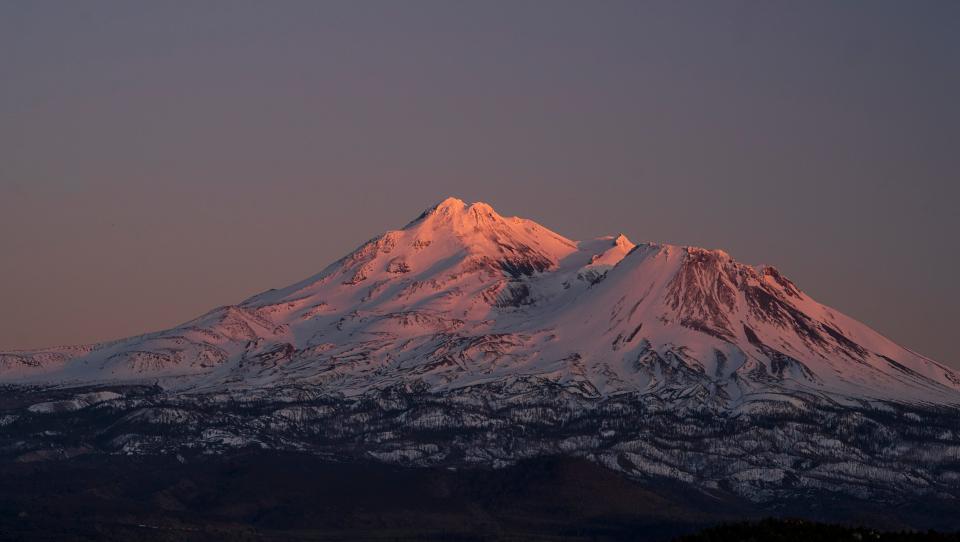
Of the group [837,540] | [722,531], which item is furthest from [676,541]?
[837,540]

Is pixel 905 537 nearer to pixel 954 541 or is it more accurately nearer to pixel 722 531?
pixel 954 541

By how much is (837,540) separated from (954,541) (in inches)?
201

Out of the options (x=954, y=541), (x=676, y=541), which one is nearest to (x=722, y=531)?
(x=676, y=541)

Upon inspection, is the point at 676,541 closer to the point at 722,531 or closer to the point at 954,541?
the point at 722,531

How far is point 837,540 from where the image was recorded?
82.8 m

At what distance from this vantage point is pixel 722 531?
86.8 metres

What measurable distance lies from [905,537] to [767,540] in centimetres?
603

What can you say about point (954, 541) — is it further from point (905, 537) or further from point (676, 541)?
point (676, 541)

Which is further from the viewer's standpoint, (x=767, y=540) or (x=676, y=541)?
(x=676, y=541)

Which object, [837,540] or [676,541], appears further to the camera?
[676,541]

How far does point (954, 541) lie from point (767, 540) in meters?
7.56

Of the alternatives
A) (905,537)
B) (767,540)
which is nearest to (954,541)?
(905,537)

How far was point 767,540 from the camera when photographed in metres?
83.9

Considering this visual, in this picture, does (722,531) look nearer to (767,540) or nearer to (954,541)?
(767,540)
